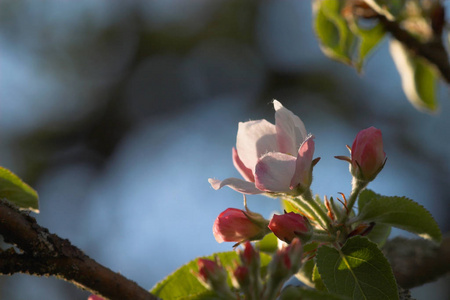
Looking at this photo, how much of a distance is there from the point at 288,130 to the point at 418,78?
110cm

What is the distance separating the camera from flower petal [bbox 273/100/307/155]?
1001mm

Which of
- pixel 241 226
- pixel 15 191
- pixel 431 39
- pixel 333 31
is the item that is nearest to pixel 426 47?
pixel 431 39

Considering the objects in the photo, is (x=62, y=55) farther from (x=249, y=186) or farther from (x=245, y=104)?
(x=249, y=186)

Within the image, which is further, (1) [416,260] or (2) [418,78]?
(2) [418,78]

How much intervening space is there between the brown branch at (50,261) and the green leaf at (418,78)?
138cm

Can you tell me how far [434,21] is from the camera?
1.73 meters

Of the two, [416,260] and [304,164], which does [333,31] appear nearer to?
[416,260]

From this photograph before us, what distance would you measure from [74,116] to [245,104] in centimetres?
153

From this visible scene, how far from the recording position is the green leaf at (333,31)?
5.93ft

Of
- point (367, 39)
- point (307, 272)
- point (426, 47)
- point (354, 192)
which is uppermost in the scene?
point (367, 39)

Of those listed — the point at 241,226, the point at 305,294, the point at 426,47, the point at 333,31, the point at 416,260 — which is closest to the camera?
the point at 305,294

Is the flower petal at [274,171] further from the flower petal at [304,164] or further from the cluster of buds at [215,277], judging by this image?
the cluster of buds at [215,277]

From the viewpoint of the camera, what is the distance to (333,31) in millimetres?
1879

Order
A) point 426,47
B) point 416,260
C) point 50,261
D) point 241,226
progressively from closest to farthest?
point 50,261 < point 241,226 < point 416,260 < point 426,47
